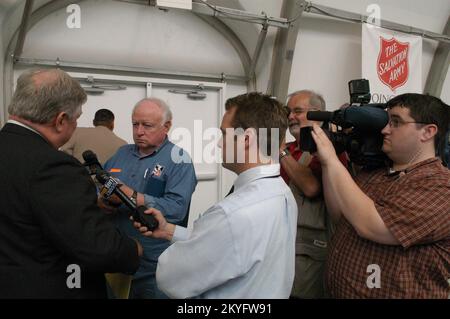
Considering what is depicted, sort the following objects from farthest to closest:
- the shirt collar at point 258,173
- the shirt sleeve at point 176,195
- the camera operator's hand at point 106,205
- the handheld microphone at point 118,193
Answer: the shirt sleeve at point 176,195 → the camera operator's hand at point 106,205 → the handheld microphone at point 118,193 → the shirt collar at point 258,173

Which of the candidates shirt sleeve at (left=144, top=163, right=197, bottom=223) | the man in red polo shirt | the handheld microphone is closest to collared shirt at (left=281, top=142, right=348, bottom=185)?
the man in red polo shirt

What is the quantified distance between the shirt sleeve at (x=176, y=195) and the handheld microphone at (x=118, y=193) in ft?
0.79

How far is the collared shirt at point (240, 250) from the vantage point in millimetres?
845

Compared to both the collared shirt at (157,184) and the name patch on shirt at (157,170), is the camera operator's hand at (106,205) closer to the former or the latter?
the collared shirt at (157,184)

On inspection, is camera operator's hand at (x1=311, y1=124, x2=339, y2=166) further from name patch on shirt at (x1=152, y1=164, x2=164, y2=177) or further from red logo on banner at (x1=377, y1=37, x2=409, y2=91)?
red logo on banner at (x1=377, y1=37, x2=409, y2=91)

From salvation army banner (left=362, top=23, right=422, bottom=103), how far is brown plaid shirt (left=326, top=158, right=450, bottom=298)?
2.38 metres

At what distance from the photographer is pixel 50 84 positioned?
3.11 ft

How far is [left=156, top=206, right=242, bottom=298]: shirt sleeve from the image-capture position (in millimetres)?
844

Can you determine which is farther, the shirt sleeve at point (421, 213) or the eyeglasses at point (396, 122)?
the eyeglasses at point (396, 122)

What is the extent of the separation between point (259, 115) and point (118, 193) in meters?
0.51

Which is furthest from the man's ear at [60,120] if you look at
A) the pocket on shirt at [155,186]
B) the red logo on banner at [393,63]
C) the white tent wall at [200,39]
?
the red logo on banner at [393,63]

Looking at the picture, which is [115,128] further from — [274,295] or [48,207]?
[274,295]

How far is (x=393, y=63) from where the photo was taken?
340 cm

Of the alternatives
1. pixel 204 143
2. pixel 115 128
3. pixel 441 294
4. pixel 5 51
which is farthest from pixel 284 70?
pixel 441 294
